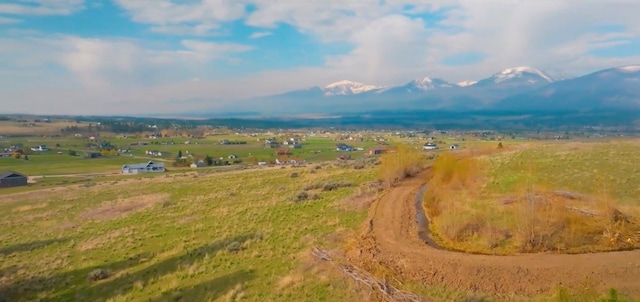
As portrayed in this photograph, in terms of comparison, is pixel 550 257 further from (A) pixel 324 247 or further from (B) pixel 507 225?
(A) pixel 324 247

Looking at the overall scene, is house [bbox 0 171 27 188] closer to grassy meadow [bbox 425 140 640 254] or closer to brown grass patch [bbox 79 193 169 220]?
brown grass patch [bbox 79 193 169 220]

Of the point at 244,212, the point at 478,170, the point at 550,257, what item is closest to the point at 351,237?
the point at 550,257

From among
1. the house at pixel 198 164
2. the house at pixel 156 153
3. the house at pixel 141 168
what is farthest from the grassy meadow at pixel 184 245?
the house at pixel 156 153

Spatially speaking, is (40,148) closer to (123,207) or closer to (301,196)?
(123,207)

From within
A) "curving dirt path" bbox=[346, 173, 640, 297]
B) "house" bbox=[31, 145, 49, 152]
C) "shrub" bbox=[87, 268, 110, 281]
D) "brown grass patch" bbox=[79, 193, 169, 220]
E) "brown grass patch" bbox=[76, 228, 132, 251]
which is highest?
"curving dirt path" bbox=[346, 173, 640, 297]

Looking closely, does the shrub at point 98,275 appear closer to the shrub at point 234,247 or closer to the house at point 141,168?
the shrub at point 234,247

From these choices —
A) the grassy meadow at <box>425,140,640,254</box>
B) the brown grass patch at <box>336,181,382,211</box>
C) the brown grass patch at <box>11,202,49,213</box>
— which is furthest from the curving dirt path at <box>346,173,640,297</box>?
the brown grass patch at <box>11,202,49,213</box>
